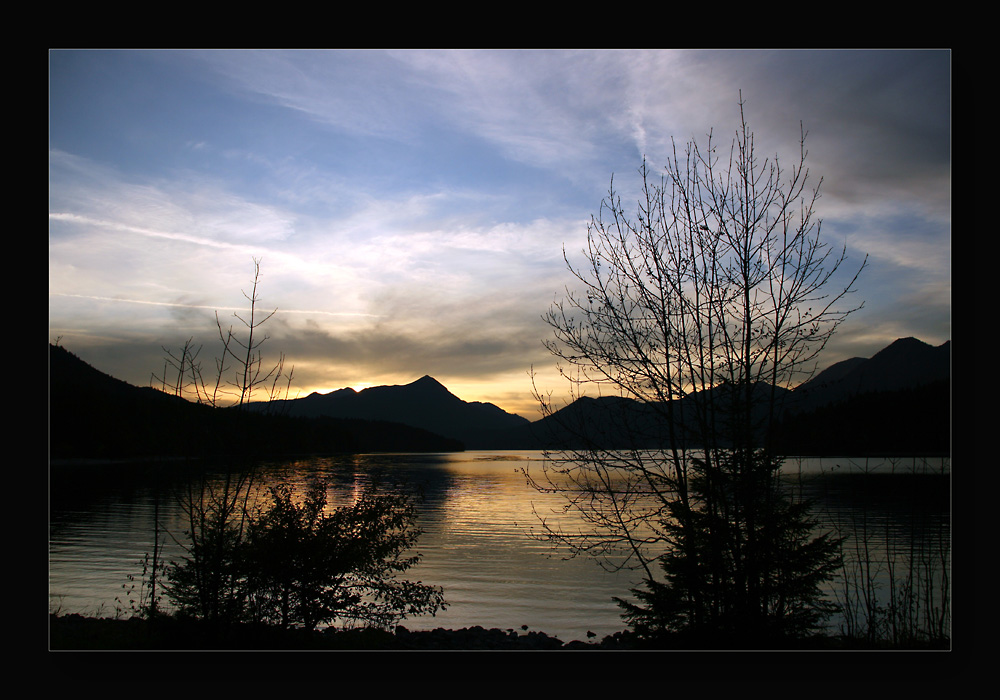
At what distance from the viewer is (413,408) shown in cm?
3894

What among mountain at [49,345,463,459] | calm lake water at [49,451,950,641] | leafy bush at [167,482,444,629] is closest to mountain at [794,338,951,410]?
calm lake water at [49,451,950,641]

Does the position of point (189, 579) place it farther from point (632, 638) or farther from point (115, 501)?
point (115, 501)

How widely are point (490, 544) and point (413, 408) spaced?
73.1 ft

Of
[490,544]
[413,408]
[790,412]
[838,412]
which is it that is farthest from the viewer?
[413,408]

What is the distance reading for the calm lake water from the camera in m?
5.77

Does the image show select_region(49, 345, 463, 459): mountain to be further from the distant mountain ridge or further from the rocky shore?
the rocky shore

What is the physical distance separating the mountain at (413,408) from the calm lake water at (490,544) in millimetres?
964

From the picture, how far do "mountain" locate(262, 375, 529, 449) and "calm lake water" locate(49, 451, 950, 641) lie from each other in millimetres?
964

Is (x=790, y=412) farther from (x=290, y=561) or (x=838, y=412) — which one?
(x=290, y=561)

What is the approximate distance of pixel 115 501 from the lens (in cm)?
2373

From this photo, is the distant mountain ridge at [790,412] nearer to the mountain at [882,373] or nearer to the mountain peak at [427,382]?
the mountain at [882,373]

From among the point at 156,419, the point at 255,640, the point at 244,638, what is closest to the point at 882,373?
the point at 255,640
